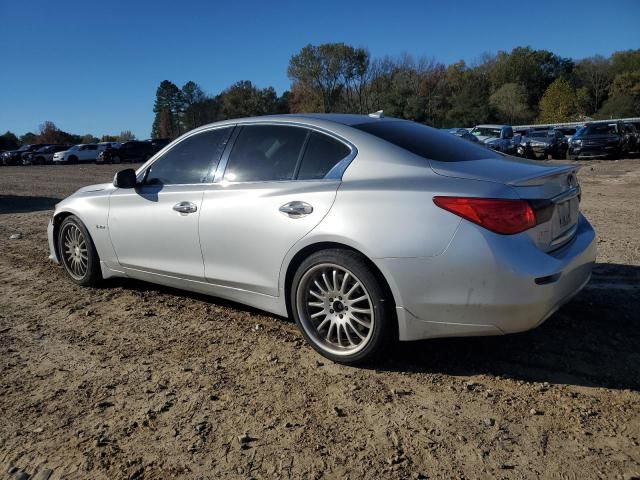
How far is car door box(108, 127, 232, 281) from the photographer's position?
162 inches

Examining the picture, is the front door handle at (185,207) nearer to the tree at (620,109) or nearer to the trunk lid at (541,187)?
the trunk lid at (541,187)

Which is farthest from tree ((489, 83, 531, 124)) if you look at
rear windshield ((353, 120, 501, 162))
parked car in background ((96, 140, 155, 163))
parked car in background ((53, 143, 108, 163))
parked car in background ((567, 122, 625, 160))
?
rear windshield ((353, 120, 501, 162))

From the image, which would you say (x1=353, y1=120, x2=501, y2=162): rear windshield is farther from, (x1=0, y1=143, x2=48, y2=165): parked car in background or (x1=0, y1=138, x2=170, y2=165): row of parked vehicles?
(x1=0, y1=143, x2=48, y2=165): parked car in background

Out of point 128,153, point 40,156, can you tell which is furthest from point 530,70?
point 40,156

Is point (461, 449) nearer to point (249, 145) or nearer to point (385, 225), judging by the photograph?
point (385, 225)

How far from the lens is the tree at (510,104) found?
6712 centimetres

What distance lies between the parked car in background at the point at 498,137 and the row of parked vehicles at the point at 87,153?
23798mm

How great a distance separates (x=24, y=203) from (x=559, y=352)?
13.1 meters

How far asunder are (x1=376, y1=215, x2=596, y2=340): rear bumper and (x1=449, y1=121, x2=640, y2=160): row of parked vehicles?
21.7 m

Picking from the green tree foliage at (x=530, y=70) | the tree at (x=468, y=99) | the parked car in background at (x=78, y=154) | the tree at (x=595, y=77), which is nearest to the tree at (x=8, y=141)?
the parked car in background at (x=78, y=154)

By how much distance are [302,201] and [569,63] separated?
87458 millimetres

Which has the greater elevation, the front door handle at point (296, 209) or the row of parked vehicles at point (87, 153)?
the front door handle at point (296, 209)

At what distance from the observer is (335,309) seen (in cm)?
336

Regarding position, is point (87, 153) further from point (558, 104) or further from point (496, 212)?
point (558, 104)
